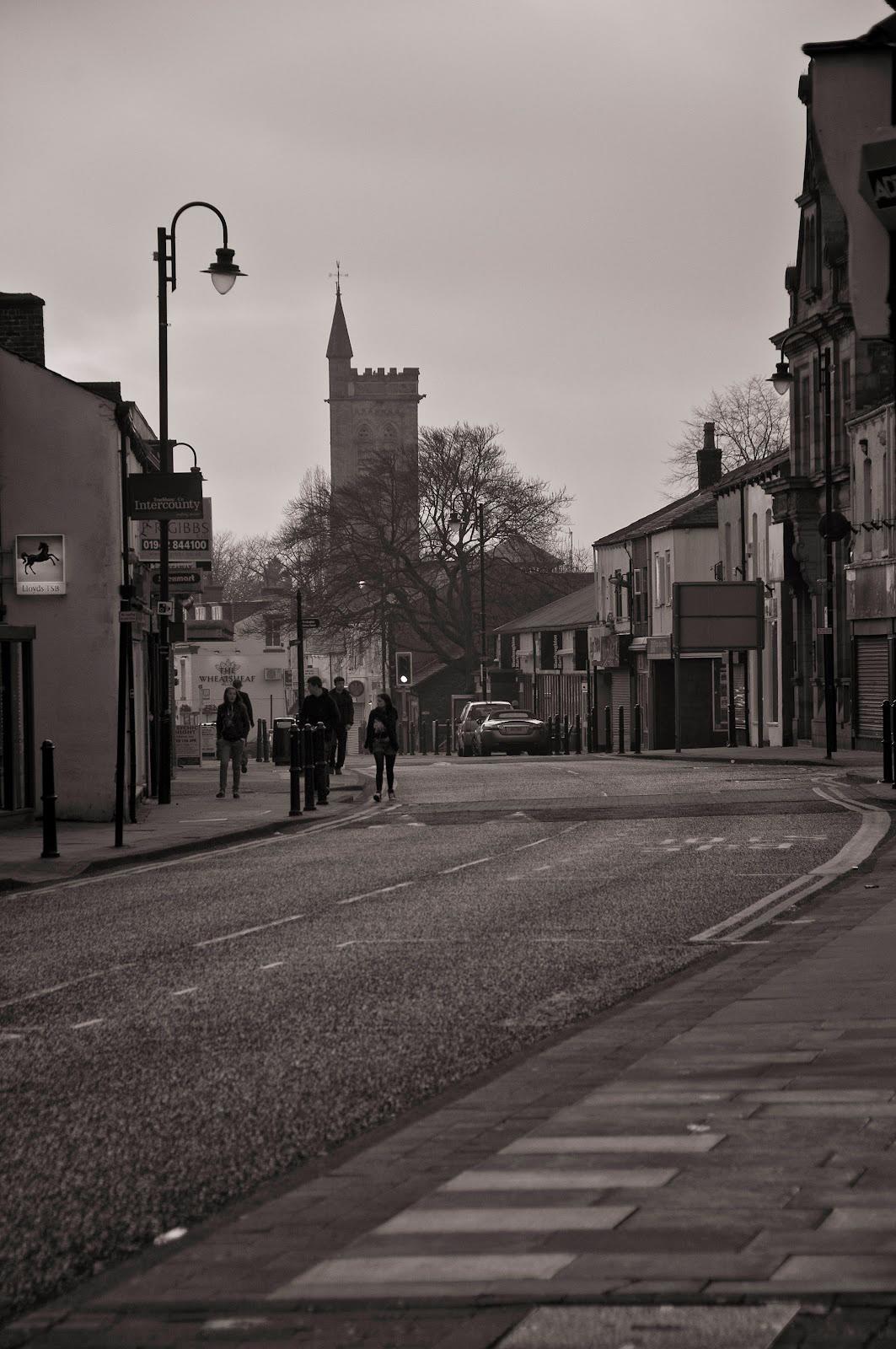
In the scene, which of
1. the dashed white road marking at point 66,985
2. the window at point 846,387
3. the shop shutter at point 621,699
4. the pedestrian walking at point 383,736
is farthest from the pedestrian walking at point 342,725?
the shop shutter at point 621,699

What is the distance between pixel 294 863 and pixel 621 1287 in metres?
14.7

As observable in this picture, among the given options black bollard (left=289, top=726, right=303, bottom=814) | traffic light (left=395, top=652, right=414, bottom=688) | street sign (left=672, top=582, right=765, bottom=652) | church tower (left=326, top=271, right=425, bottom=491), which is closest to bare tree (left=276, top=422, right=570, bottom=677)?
traffic light (left=395, top=652, right=414, bottom=688)

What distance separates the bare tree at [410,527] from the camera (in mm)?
81812

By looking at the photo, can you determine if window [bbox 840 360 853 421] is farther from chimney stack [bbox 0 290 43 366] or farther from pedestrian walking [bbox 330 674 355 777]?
chimney stack [bbox 0 290 43 366]

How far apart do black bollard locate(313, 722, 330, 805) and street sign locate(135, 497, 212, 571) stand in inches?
135

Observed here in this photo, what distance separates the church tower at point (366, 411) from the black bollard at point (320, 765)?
5704 inches

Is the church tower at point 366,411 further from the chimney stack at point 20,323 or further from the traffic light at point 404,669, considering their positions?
the chimney stack at point 20,323

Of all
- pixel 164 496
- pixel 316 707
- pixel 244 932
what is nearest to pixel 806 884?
pixel 244 932

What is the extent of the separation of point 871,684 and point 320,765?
70.0 feet

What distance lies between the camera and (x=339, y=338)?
179500 millimetres

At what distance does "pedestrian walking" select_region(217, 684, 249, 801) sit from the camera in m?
30.4

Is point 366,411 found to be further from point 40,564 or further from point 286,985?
point 286,985

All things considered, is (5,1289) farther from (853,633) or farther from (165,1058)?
(853,633)

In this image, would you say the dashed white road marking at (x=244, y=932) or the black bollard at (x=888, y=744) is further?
the black bollard at (x=888, y=744)
